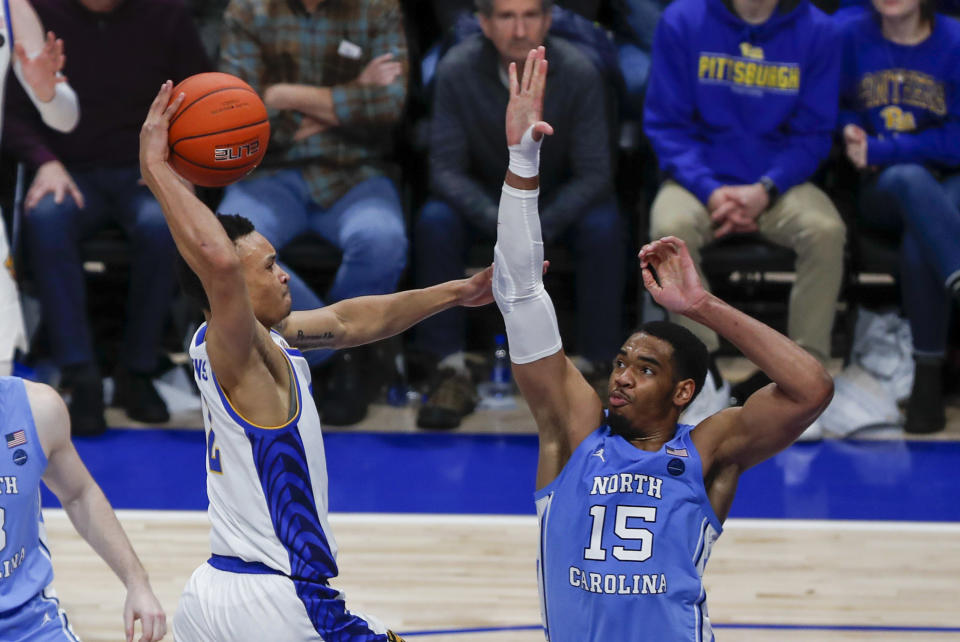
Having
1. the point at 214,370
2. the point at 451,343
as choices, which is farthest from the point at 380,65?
the point at 214,370

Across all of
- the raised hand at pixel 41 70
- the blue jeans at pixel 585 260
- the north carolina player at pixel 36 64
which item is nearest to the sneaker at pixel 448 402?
the blue jeans at pixel 585 260

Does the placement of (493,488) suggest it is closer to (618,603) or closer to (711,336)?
(711,336)

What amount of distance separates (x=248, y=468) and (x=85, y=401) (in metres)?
3.49

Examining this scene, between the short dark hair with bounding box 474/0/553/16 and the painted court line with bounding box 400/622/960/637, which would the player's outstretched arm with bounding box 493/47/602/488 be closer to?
the painted court line with bounding box 400/622/960/637

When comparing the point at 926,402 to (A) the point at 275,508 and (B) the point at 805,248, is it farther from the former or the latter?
(A) the point at 275,508

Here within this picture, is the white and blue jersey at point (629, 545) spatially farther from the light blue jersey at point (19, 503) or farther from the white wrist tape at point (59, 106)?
the white wrist tape at point (59, 106)

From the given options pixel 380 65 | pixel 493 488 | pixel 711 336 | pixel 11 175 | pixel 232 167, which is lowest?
pixel 493 488

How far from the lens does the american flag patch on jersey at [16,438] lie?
3.56 metres

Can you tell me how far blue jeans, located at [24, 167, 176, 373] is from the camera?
21.8 feet

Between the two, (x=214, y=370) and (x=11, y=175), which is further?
(x=11, y=175)

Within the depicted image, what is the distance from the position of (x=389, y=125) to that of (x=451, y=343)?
116 centimetres

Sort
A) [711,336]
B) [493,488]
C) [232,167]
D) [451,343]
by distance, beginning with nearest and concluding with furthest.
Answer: [232,167] → [493,488] → [711,336] → [451,343]

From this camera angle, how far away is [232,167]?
12.9 feet

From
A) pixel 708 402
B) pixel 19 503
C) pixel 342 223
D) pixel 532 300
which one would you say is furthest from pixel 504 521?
pixel 19 503
